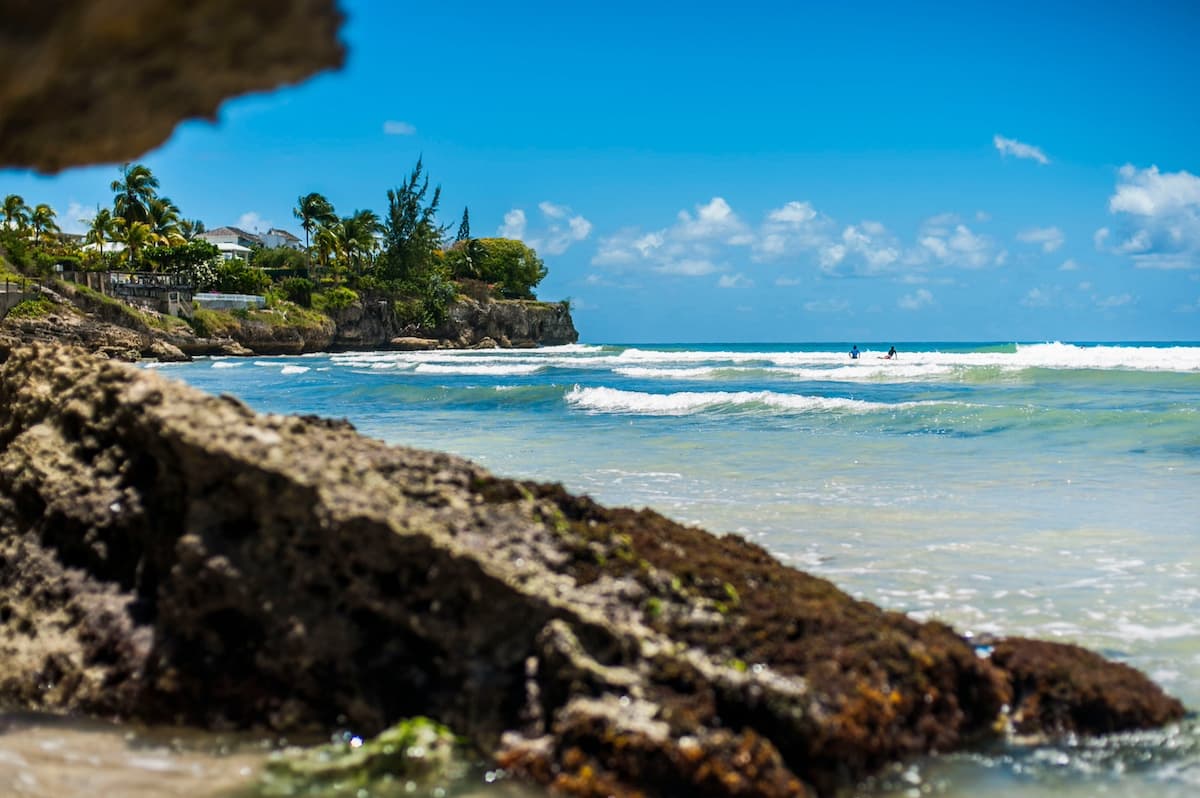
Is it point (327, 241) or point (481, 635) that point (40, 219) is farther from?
point (481, 635)

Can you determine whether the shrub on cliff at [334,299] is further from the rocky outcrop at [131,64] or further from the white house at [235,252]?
the rocky outcrop at [131,64]

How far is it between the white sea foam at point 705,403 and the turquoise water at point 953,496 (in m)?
0.12

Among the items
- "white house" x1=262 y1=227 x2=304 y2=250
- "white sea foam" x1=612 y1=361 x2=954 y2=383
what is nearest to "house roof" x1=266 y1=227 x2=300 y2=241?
"white house" x1=262 y1=227 x2=304 y2=250

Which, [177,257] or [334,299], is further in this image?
[334,299]

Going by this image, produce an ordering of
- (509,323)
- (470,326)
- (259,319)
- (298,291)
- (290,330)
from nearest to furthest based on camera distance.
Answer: (259,319) → (290,330) → (298,291) → (470,326) → (509,323)

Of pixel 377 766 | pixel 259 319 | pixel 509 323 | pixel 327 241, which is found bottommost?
pixel 377 766

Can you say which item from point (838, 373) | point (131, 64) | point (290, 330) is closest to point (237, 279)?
point (290, 330)

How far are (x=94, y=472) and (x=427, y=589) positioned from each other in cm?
206

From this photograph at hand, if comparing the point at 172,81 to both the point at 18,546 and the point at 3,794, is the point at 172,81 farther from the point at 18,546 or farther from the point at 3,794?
the point at 18,546

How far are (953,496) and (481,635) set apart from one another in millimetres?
7327

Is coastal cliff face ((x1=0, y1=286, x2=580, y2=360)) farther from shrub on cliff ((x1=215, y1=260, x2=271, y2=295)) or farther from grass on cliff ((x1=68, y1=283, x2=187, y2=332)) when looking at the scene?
shrub on cliff ((x1=215, y1=260, x2=271, y2=295))

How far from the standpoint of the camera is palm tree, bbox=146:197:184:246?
7744 centimetres

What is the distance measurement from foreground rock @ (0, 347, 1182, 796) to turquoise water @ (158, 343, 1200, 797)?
0.36 m

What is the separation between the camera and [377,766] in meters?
3.65
